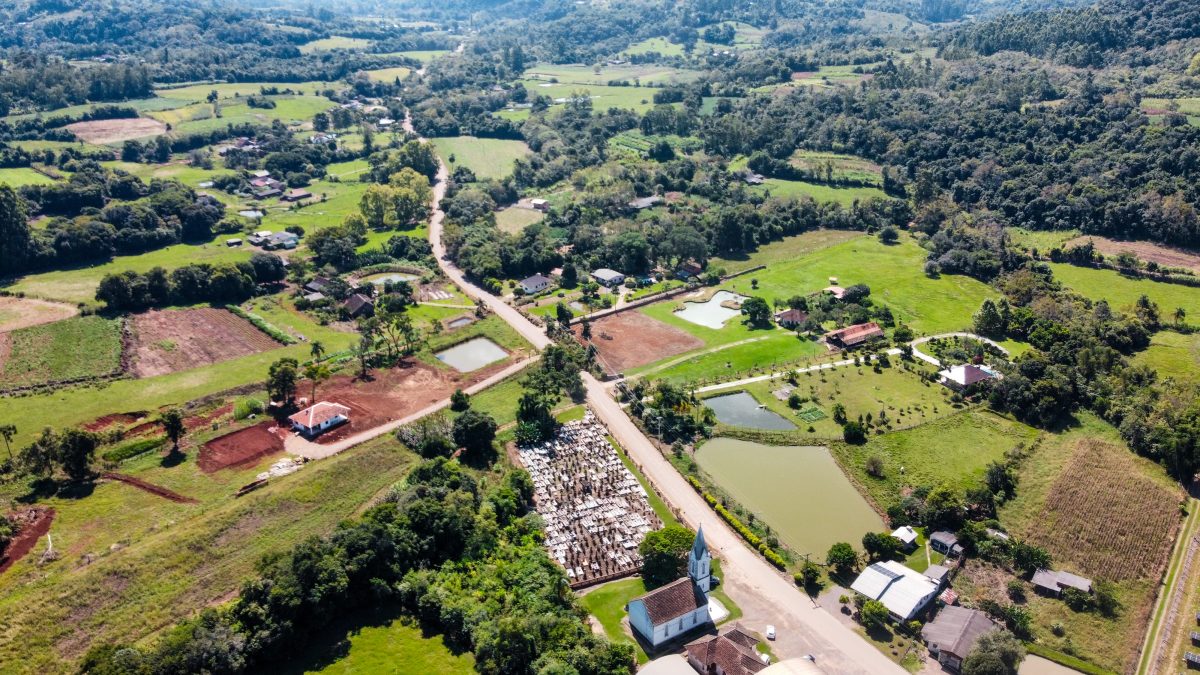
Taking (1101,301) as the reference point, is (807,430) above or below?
below

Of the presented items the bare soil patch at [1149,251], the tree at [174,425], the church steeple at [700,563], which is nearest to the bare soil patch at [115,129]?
the tree at [174,425]

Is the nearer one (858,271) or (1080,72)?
(858,271)

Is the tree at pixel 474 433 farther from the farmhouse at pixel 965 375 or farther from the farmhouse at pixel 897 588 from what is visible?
the farmhouse at pixel 965 375

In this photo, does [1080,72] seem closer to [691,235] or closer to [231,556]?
[691,235]

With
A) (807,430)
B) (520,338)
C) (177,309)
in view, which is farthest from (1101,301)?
(177,309)

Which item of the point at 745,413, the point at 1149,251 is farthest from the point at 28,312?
the point at 1149,251

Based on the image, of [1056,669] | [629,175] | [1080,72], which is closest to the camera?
[1056,669]

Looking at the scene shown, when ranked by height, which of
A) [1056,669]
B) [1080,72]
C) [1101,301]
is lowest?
[1056,669]

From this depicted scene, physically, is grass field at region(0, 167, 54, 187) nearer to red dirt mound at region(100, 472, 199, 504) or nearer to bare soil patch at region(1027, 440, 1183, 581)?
red dirt mound at region(100, 472, 199, 504)

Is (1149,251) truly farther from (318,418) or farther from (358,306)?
(318,418)
